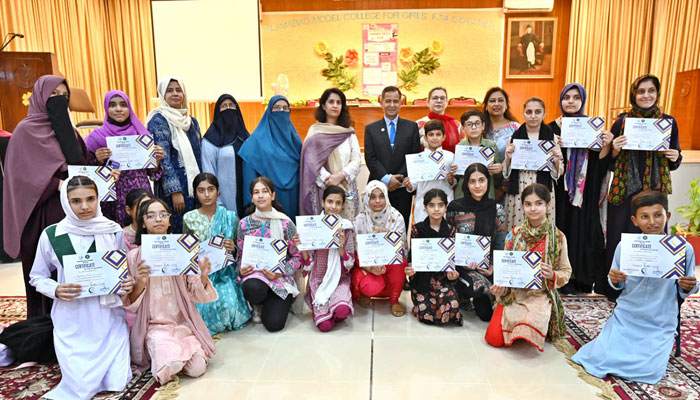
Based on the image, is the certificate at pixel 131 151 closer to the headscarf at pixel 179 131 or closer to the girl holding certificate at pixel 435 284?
the headscarf at pixel 179 131

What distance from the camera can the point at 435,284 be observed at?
2.93 m

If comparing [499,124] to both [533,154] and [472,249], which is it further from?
[472,249]

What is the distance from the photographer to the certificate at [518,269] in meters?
2.45

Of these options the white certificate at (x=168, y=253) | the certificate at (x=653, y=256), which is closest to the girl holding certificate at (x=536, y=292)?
the certificate at (x=653, y=256)

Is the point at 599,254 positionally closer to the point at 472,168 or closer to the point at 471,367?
the point at 472,168

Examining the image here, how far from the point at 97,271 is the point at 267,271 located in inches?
41.5

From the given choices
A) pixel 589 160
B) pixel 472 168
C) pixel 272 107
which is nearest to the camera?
pixel 472 168

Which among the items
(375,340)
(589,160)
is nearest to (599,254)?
(589,160)

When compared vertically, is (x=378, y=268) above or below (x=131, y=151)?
below

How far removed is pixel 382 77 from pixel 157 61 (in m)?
4.02

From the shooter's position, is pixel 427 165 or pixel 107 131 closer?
pixel 107 131

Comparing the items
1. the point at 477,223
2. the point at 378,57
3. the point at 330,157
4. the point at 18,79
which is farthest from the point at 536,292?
the point at 378,57

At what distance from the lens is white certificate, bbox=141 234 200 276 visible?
220cm

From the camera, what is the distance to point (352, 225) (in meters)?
3.16
